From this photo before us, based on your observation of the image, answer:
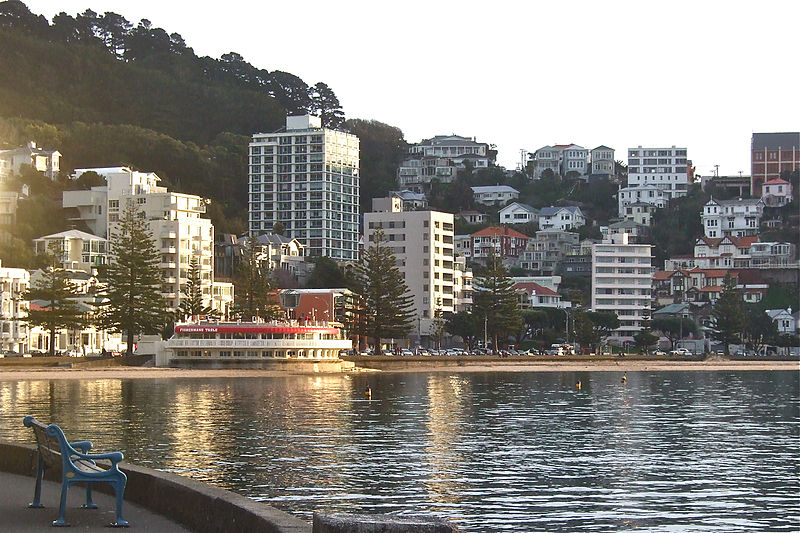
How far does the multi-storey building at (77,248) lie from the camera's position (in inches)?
4995

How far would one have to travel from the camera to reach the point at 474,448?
38500 mm

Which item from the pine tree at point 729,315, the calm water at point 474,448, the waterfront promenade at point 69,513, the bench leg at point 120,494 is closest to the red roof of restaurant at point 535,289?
the pine tree at point 729,315

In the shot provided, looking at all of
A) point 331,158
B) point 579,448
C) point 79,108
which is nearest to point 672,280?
point 331,158

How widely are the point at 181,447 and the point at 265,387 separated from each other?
143 feet

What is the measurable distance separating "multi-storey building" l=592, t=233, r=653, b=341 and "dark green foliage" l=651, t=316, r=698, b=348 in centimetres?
468

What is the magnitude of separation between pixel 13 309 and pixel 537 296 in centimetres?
7992

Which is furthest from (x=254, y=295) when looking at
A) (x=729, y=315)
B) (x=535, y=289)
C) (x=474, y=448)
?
(x=474, y=448)

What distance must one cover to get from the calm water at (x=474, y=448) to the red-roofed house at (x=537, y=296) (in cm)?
8738

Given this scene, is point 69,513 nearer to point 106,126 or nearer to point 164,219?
point 164,219

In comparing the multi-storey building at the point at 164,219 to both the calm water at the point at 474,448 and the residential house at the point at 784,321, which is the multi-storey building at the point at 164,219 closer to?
the calm water at the point at 474,448

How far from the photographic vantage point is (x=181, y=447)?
36719 mm

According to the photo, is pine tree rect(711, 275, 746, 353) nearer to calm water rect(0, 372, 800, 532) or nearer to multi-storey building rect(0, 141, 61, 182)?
calm water rect(0, 372, 800, 532)

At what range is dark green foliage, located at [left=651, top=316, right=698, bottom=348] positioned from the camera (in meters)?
162

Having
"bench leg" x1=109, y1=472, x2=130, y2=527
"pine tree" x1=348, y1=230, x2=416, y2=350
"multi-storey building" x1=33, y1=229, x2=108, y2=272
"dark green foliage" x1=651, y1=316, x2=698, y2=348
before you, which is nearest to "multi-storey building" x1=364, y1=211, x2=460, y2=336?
"pine tree" x1=348, y1=230, x2=416, y2=350
